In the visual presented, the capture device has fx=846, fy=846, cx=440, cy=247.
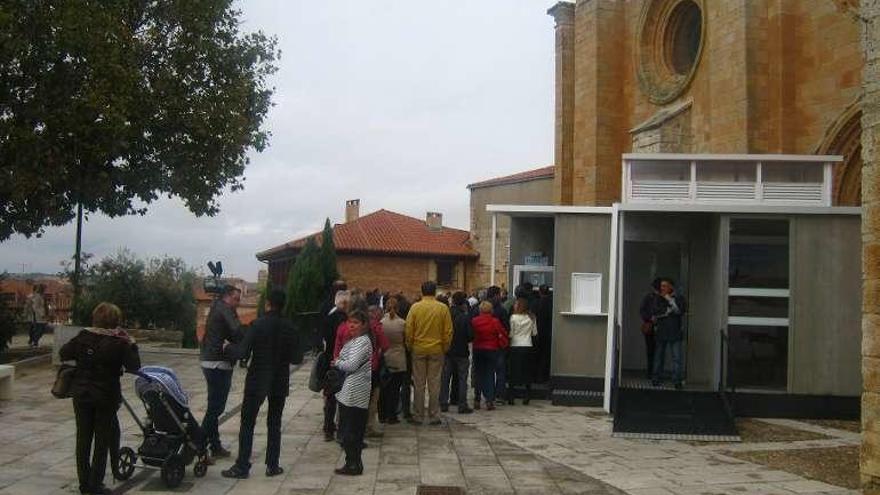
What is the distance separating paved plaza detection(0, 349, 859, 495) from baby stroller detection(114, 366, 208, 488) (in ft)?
0.68

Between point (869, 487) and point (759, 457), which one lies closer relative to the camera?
point (869, 487)

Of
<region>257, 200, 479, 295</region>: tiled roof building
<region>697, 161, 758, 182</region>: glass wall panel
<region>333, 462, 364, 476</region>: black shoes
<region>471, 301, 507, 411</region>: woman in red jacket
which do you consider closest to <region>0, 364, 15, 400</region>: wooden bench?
<region>333, 462, 364, 476</region>: black shoes

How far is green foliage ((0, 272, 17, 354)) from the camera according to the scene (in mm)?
18094

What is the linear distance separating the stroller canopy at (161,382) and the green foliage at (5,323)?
12233mm

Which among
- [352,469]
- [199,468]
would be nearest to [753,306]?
[352,469]

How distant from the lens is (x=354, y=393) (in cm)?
837

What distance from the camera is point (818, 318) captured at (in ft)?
41.2

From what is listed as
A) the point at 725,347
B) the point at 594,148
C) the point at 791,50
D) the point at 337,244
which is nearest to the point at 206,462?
the point at 725,347

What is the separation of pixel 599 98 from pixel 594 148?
4.77ft

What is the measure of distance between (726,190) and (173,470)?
9375 mm

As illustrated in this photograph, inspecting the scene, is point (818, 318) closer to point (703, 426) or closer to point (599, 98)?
point (703, 426)

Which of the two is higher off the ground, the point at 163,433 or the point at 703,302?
the point at 703,302

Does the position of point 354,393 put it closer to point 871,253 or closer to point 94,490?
point 94,490

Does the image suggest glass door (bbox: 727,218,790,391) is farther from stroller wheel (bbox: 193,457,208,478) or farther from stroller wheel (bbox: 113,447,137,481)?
stroller wheel (bbox: 113,447,137,481)
